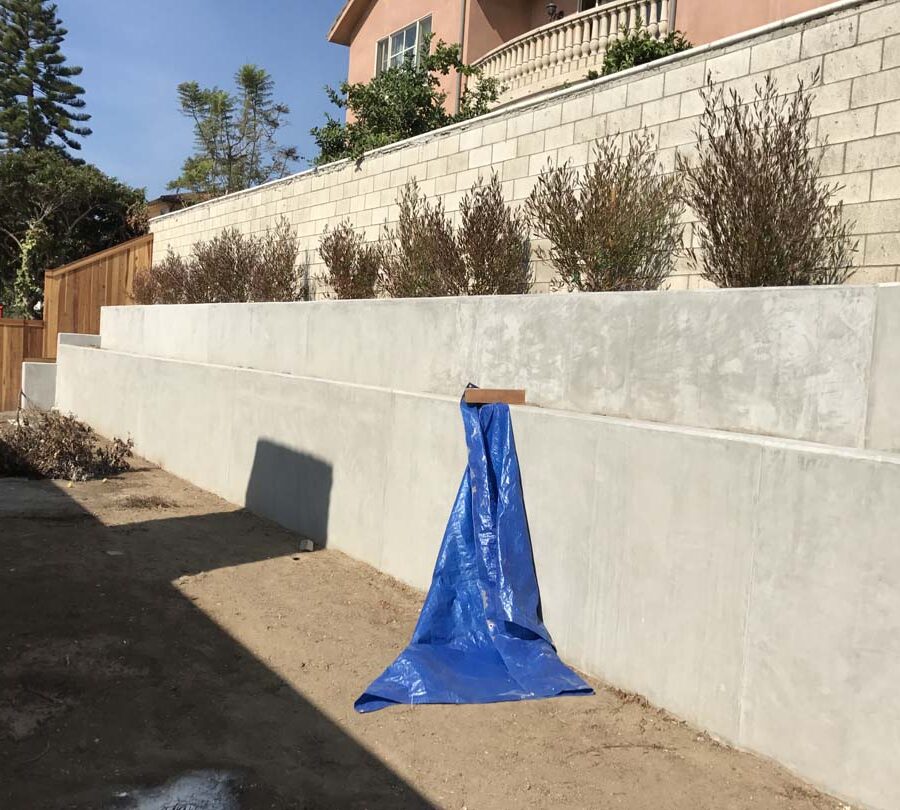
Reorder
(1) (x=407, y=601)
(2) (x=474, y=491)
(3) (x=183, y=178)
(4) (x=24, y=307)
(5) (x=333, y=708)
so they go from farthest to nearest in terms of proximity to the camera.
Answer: (3) (x=183, y=178)
(4) (x=24, y=307)
(1) (x=407, y=601)
(2) (x=474, y=491)
(5) (x=333, y=708)

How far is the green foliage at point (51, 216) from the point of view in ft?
66.7

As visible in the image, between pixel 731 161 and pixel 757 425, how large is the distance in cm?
211

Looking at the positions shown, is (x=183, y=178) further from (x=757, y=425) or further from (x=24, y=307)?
(x=757, y=425)

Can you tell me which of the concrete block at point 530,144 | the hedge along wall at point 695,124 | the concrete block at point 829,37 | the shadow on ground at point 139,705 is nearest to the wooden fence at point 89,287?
the hedge along wall at point 695,124

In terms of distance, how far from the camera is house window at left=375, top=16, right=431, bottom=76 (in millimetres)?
16969

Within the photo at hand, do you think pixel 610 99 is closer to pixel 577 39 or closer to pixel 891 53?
pixel 891 53

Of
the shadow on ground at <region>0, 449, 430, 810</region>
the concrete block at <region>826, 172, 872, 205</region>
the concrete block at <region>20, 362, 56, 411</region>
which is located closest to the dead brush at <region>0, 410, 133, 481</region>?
the shadow on ground at <region>0, 449, 430, 810</region>

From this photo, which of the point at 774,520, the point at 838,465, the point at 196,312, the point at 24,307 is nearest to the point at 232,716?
the point at 774,520

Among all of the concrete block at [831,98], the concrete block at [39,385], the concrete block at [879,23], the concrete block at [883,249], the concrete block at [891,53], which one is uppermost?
the concrete block at [879,23]

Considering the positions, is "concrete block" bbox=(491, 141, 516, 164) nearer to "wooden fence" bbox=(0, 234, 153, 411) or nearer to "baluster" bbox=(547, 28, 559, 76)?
"baluster" bbox=(547, 28, 559, 76)

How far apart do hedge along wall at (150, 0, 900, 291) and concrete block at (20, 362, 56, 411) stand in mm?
8397

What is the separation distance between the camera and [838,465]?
3.09 m

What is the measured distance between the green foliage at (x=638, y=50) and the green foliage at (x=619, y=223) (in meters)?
4.94

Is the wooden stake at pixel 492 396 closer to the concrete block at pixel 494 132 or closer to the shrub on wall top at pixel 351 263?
the concrete block at pixel 494 132
